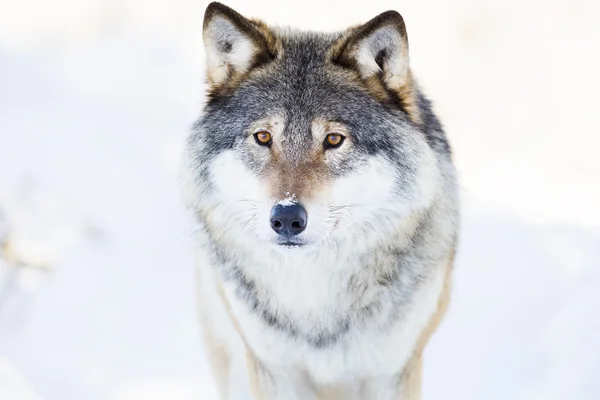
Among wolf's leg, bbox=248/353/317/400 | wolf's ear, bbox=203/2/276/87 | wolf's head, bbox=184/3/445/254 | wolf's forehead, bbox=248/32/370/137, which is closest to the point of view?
wolf's head, bbox=184/3/445/254

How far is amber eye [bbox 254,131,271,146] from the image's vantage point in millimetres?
3209

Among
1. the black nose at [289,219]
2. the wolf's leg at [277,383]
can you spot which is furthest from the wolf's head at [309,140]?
the wolf's leg at [277,383]

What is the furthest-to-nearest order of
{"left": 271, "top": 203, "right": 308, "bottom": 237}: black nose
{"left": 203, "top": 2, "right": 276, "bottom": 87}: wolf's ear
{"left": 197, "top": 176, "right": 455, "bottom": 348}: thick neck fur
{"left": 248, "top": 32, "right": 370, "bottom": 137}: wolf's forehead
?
1. {"left": 197, "top": 176, "right": 455, "bottom": 348}: thick neck fur
2. {"left": 203, "top": 2, "right": 276, "bottom": 87}: wolf's ear
3. {"left": 248, "top": 32, "right": 370, "bottom": 137}: wolf's forehead
4. {"left": 271, "top": 203, "right": 308, "bottom": 237}: black nose

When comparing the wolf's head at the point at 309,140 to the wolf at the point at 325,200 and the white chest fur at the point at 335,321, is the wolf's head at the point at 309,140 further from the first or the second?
the white chest fur at the point at 335,321

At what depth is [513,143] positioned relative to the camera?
983 centimetres

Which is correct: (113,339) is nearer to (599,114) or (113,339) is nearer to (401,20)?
(401,20)

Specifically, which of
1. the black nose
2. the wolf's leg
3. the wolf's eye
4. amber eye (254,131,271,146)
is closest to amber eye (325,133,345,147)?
the wolf's eye

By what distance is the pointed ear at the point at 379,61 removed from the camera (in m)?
3.27

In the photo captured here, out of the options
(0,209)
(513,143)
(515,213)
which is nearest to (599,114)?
(513,143)

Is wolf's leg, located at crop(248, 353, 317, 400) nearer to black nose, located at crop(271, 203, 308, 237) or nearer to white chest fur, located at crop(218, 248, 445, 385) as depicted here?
white chest fur, located at crop(218, 248, 445, 385)

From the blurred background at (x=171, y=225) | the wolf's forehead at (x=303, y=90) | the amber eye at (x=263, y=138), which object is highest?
the wolf's forehead at (x=303, y=90)

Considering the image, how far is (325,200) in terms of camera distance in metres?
3.06

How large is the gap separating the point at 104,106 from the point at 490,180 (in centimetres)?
622

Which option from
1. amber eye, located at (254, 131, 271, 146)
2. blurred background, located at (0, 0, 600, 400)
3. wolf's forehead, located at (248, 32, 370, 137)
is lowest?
blurred background, located at (0, 0, 600, 400)
